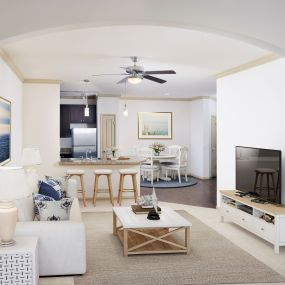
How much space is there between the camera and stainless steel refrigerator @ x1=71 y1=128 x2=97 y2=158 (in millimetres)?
10773

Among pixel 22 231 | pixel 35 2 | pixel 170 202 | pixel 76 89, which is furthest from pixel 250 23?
pixel 76 89

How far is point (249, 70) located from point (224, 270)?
3.24 m

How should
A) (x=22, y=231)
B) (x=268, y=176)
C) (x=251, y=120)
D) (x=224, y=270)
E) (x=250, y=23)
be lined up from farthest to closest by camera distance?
1. (x=251, y=120)
2. (x=268, y=176)
3. (x=224, y=270)
4. (x=22, y=231)
5. (x=250, y=23)

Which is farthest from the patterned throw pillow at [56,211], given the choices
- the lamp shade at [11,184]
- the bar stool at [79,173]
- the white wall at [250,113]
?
the bar stool at [79,173]

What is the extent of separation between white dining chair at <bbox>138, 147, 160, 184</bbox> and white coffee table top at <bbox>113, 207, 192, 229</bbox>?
17.4 feet

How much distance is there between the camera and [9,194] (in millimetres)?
3062

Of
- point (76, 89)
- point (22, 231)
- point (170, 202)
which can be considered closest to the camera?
point (22, 231)

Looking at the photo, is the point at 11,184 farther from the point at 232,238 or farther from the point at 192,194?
the point at 192,194

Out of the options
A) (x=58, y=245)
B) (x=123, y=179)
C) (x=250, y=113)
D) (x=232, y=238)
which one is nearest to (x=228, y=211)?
(x=232, y=238)

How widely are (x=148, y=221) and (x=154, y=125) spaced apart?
25.2 feet

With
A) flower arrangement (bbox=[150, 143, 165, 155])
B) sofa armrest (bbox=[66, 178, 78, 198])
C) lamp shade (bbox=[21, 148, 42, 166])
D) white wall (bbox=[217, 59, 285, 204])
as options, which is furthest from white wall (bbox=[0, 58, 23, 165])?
flower arrangement (bbox=[150, 143, 165, 155])

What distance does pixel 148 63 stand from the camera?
6.08 m

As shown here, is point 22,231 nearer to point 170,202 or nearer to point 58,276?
point 58,276

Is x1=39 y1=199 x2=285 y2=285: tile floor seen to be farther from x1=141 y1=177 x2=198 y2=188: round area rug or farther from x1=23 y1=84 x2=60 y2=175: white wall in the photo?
x1=141 y1=177 x2=198 y2=188: round area rug
